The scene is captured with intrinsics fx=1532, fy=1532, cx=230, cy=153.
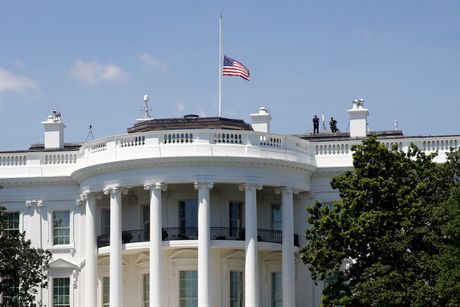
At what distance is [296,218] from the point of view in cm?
7756

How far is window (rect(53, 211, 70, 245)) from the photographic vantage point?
7875 cm

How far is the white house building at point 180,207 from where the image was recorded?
73.2 m

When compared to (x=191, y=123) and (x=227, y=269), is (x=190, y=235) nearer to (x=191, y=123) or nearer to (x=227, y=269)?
(x=227, y=269)

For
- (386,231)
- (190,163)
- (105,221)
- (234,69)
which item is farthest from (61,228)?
(386,231)

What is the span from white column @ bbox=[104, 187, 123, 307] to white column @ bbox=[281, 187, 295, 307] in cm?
793

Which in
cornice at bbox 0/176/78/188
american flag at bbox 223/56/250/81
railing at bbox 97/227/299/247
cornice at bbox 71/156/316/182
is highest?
american flag at bbox 223/56/250/81

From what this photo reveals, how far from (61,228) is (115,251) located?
592 cm

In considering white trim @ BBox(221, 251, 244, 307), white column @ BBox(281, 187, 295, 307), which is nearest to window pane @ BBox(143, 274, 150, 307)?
white trim @ BBox(221, 251, 244, 307)

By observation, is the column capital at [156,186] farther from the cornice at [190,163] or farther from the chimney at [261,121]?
the chimney at [261,121]

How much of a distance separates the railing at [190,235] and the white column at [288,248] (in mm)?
1473

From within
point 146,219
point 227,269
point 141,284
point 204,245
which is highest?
point 146,219

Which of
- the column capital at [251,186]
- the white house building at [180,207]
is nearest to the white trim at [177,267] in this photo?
the white house building at [180,207]

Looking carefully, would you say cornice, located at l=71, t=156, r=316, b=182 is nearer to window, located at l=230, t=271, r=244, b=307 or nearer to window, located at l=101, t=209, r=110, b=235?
window, located at l=101, t=209, r=110, b=235

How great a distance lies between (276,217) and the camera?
3068 inches
